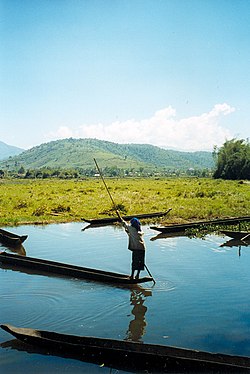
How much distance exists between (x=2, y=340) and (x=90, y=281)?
423cm

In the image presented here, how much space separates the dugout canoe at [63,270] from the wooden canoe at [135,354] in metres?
3.86

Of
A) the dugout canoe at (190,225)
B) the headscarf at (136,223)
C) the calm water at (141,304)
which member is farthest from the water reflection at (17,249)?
the headscarf at (136,223)

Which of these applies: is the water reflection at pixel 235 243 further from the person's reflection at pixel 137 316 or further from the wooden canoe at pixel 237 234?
the person's reflection at pixel 137 316

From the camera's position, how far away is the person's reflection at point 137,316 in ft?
27.8

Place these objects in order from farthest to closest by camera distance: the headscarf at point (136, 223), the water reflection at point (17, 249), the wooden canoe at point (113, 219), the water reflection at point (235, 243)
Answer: the wooden canoe at point (113, 219), the water reflection at point (235, 243), the water reflection at point (17, 249), the headscarf at point (136, 223)

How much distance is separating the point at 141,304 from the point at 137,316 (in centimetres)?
81

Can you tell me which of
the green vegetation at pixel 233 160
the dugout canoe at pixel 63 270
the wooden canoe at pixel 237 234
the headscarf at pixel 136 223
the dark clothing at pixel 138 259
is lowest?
the dugout canoe at pixel 63 270

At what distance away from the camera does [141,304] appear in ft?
34.0

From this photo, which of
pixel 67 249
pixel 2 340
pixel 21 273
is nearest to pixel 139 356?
pixel 2 340

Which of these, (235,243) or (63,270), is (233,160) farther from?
(63,270)

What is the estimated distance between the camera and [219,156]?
80812mm

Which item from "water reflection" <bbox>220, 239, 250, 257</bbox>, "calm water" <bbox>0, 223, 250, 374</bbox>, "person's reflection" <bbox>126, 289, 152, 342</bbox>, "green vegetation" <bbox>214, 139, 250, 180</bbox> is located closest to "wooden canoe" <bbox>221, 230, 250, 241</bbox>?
"water reflection" <bbox>220, 239, 250, 257</bbox>

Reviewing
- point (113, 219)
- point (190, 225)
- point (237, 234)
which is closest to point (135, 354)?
point (237, 234)

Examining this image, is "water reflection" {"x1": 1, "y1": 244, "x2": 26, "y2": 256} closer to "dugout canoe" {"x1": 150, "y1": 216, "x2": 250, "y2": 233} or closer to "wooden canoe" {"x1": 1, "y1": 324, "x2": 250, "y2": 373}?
"dugout canoe" {"x1": 150, "y1": 216, "x2": 250, "y2": 233}
